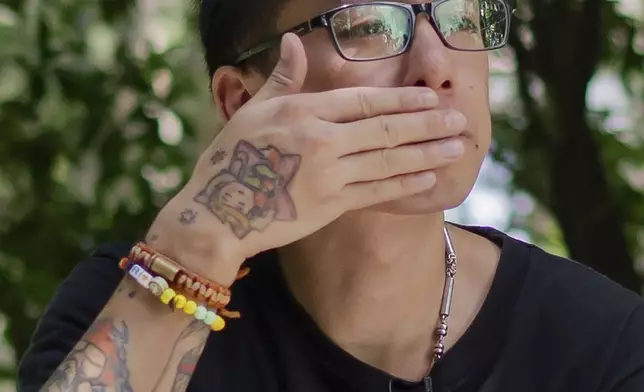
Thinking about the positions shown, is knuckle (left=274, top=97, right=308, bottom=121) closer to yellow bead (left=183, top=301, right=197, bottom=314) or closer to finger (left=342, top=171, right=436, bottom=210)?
finger (left=342, top=171, right=436, bottom=210)

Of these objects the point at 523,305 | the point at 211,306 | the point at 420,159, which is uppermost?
the point at 420,159

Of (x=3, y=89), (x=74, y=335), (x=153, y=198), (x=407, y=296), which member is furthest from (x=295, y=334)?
(x=3, y=89)

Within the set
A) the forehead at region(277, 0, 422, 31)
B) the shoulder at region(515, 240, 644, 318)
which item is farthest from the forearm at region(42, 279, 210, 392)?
the shoulder at region(515, 240, 644, 318)

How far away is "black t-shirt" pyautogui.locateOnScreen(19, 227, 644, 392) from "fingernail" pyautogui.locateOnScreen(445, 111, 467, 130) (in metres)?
0.29

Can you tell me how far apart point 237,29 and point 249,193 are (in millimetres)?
263

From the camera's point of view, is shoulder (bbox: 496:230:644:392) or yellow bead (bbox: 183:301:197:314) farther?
shoulder (bbox: 496:230:644:392)

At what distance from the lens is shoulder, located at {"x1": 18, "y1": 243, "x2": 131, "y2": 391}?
1024 mm

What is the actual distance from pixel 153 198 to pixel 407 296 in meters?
0.60

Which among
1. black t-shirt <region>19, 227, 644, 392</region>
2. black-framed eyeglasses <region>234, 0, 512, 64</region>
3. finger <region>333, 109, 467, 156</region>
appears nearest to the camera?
finger <region>333, 109, 467, 156</region>

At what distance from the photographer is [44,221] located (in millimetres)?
1440

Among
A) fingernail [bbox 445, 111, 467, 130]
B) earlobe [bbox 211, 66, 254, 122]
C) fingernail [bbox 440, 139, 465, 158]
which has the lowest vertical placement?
fingernail [bbox 440, 139, 465, 158]

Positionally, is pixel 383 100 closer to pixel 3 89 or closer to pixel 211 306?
pixel 211 306

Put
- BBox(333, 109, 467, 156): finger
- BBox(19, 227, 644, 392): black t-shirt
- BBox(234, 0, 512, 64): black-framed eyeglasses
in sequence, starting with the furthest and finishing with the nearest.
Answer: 1. BBox(19, 227, 644, 392): black t-shirt
2. BBox(234, 0, 512, 64): black-framed eyeglasses
3. BBox(333, 109, 467, 156): finger

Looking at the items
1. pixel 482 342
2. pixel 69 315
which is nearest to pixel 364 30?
pixel 482 342
